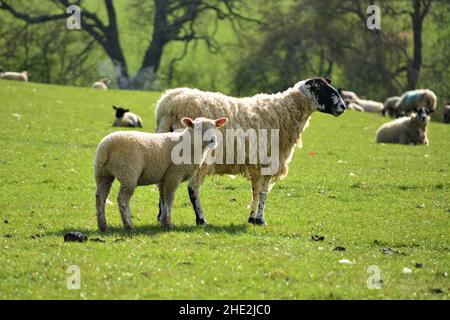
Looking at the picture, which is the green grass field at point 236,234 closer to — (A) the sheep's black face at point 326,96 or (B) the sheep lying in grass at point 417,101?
(A) the sheep's black face at point 326,96

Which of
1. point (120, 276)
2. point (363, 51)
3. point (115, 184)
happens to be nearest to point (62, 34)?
point (363, 51)

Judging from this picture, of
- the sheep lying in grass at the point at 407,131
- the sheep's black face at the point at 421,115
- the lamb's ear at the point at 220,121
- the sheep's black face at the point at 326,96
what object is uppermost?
the sheep's black face at the point at 326,96

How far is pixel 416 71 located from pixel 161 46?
17.9 metres

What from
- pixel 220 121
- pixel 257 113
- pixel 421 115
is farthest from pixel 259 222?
pixel 421 115

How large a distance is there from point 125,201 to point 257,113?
10.9 ft

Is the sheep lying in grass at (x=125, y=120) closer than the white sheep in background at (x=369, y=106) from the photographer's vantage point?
Yes

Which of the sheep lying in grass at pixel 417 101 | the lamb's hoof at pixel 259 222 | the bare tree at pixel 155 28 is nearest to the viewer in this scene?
the lamb's hoof at pixel 259 222

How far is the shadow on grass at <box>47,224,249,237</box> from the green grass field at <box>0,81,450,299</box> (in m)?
0.02

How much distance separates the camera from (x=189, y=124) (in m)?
12.1

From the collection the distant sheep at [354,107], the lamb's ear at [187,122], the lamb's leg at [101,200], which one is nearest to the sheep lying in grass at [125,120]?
the lamb's ear at [187,122]

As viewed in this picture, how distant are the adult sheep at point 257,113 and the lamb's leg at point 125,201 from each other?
1.42 meters

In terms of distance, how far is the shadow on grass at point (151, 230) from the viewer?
10.9 meters

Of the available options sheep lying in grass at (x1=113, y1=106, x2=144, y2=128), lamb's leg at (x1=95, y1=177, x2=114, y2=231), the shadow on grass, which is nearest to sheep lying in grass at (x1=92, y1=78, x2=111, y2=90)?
sheep lying in grass at (x1=113, y1=106, x2=144, y2=128)

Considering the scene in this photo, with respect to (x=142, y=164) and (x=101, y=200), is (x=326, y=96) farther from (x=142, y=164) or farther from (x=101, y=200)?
(x=101, y=200)
